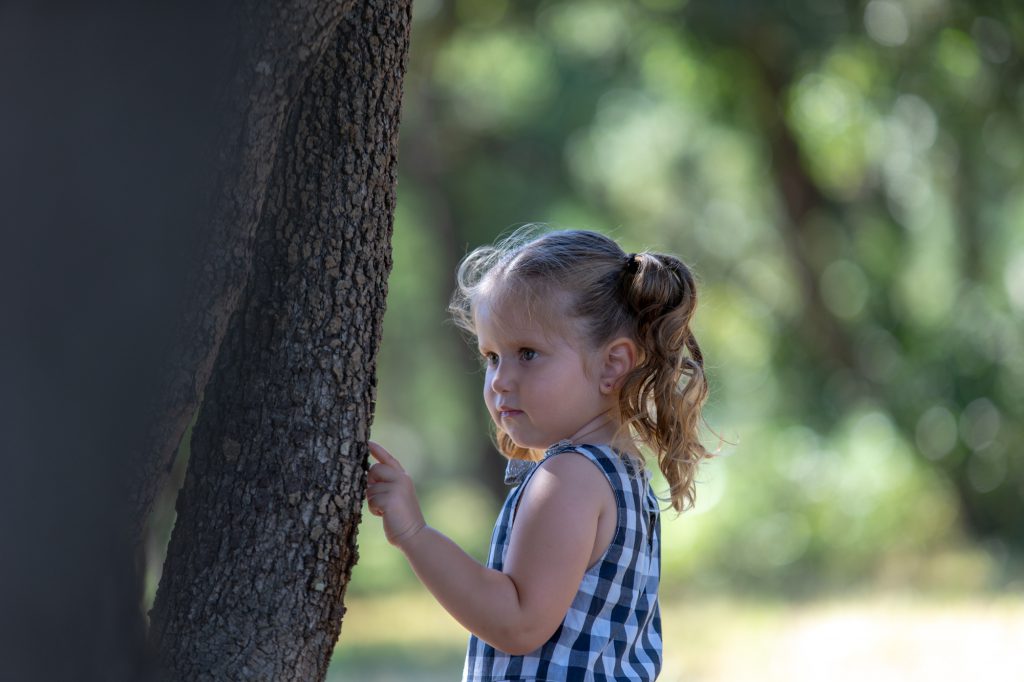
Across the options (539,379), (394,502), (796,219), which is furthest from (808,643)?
(796,219)

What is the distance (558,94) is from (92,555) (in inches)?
360

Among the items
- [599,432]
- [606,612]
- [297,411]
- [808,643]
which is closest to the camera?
[297,411]

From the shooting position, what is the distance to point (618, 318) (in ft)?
7.78

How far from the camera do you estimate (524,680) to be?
214 centimetres

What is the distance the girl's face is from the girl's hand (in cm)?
27

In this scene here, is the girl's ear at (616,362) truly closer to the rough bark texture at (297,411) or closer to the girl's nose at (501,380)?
the girl's nose at (501,380)

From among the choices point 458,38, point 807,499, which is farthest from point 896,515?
point 458,38

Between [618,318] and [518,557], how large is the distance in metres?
0.52

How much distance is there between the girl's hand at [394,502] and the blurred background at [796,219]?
6283 mm

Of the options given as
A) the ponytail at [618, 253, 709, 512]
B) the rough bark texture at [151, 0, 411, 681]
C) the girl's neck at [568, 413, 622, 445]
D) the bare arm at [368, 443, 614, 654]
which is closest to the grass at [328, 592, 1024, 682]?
the ponytail at [618, 253, 709, 512]

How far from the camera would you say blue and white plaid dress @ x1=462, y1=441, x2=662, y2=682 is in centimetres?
216

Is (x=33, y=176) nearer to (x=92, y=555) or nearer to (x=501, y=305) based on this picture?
Result: (x=92, y=555)

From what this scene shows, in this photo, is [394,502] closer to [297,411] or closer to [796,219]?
[297,411]

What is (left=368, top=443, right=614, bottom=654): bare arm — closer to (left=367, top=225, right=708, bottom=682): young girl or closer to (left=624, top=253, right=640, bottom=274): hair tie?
(left=367, top=225, right=708, bottom=682): young girl
